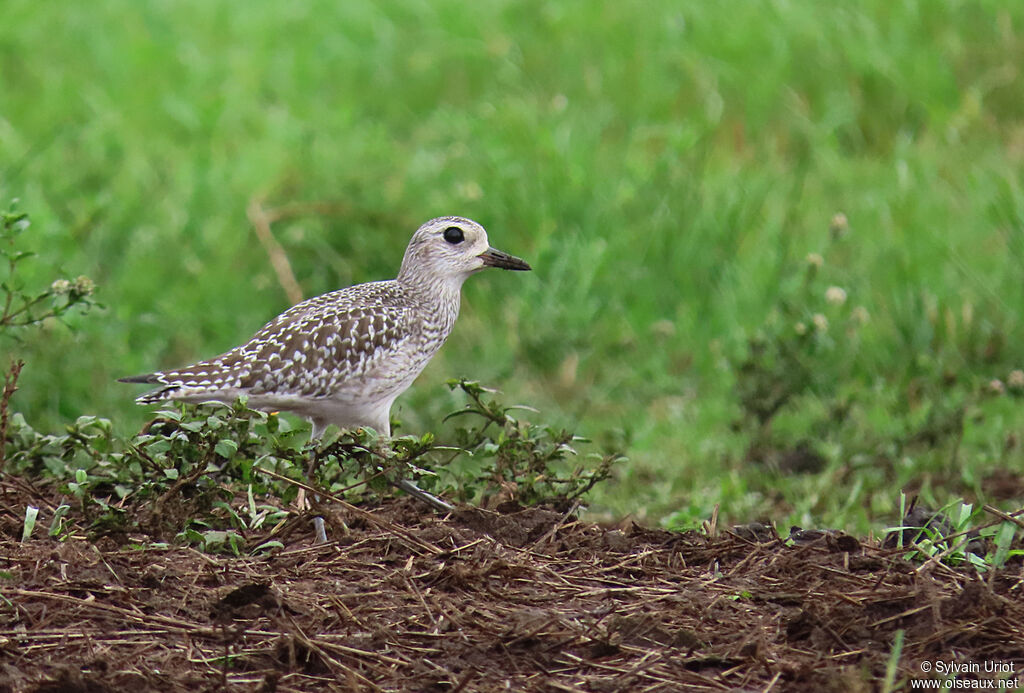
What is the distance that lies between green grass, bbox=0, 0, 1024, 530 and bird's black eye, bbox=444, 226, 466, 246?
3.85 feet

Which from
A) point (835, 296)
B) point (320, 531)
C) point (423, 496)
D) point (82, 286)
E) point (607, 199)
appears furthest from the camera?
point (607, 199)

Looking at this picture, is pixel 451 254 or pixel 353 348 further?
pixel 451 254

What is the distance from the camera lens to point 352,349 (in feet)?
19.5

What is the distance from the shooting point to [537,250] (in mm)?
9359

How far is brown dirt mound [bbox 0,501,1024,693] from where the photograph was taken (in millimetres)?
3668

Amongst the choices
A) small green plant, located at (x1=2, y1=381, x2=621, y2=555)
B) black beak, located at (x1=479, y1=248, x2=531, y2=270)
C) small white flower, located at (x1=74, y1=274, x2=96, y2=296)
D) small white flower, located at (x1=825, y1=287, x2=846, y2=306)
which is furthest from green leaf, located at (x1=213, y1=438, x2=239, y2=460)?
small white flower, located at (x1=825, y1=287, x2=846, y2=306)

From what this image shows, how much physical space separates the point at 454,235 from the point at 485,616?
2828 mm

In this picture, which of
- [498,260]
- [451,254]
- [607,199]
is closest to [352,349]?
[451,254]

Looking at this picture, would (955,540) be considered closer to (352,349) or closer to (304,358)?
(352,349)

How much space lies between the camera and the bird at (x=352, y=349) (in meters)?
5.86

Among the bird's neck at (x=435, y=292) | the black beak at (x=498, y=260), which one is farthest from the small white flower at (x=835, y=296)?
the bird's neck at (x=435, y=292)

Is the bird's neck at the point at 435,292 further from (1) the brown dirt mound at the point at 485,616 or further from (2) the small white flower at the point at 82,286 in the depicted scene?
(1) the brown dirt mound at the point at 485,616

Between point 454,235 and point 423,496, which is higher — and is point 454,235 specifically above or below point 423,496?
above

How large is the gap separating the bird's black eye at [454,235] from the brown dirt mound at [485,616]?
2.15m
